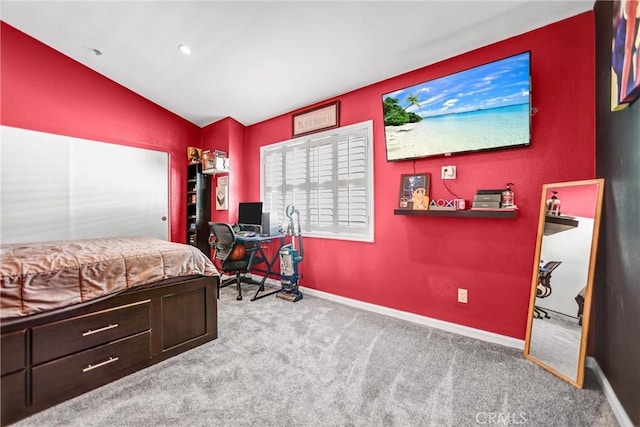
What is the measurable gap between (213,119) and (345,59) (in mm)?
2764

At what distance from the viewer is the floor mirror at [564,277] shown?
172 centimetres

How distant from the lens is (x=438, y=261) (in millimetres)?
2514

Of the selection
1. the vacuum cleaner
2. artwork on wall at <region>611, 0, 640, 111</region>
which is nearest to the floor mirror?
artwork on wall at <region>611, 0, 640, 111</region>

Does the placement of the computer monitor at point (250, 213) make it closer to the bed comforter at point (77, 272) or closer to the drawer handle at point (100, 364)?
the bed comforter at point (77, 272)

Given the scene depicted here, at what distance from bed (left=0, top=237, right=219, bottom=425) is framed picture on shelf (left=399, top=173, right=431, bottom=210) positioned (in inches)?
79.3

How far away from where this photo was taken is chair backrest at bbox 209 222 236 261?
330 cm

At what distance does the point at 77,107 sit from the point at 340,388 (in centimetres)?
450

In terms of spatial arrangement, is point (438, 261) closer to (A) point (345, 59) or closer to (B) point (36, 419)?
(A) point (345, 59)

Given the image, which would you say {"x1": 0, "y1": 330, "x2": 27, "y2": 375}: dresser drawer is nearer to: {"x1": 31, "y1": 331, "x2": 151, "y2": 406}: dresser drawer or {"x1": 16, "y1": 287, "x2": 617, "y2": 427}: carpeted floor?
{"x1": 31, "y1": 331, "x2": 151, "y2": 406}: dresser drawer

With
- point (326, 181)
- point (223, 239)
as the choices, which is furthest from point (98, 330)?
point (326, 181)

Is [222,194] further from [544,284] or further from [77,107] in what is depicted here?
[544,284]

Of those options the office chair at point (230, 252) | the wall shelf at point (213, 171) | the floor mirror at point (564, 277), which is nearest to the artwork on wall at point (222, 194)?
the wall shelf at point (213, 171)

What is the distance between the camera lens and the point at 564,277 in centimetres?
184

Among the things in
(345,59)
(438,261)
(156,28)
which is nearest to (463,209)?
(438,261)
